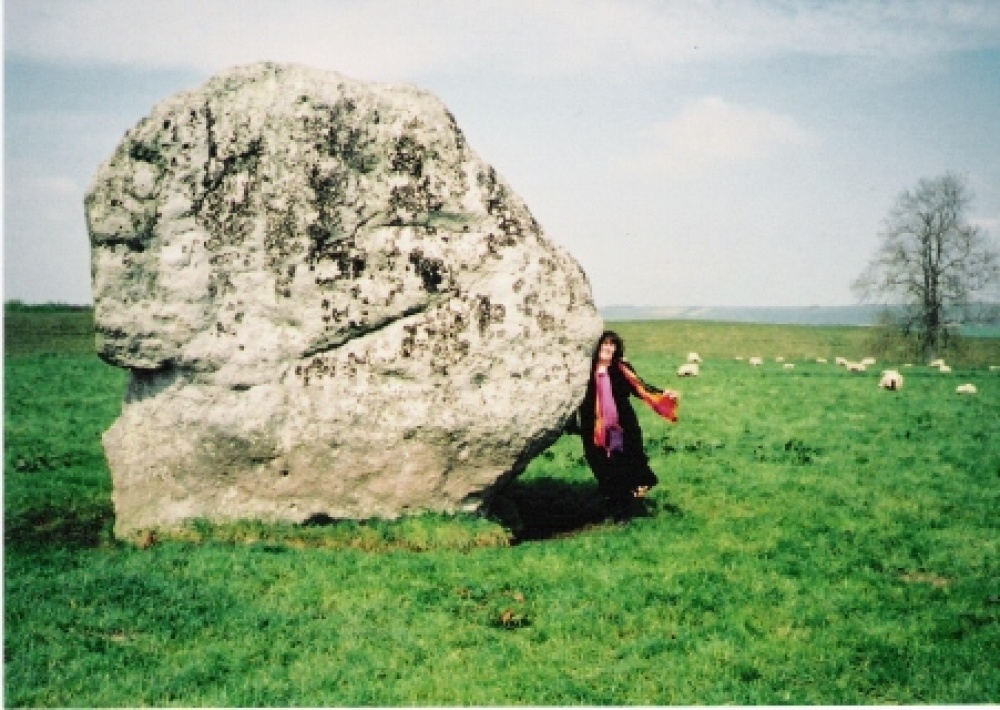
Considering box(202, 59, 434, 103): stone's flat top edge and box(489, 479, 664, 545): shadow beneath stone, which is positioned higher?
box(202, 59, 434, 103): stone's flat top edge

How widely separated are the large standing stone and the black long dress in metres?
1.39

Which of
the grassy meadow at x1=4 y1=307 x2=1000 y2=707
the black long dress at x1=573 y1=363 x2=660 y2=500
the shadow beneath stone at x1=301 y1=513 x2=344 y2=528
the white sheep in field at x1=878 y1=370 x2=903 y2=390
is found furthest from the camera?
the white sheep in field at x1=878 y1=370 x2=903 y2=390

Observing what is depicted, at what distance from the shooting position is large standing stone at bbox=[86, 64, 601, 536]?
31.5 ft

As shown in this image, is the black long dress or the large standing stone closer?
the large standing stone

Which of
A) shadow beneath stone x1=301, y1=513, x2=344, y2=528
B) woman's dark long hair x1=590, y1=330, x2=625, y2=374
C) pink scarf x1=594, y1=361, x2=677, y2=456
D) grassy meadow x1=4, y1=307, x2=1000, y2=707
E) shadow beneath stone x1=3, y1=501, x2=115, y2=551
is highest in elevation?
woman's dark long hair x1=590, y1=330, x2=625, y2=374

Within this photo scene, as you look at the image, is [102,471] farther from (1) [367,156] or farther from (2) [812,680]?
(2) [812,680]

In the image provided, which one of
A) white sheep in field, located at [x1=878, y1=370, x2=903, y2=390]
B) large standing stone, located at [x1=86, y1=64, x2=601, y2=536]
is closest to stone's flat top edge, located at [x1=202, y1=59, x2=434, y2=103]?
large standing stone, located at [x1=86, y1=64, x2=601, y2=536]

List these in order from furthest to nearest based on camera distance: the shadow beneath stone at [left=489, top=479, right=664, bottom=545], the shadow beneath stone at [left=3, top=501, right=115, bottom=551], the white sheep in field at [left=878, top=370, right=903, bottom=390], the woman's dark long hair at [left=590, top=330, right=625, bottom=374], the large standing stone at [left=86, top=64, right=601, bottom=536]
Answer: the white sheep in field at [left=878, top=370, right=903, bottom=390], the woman's dark long hair at [left=590, top=330, right=625, bottom=374], the shadow beneath stone at [left=489, top=479, right=664, bottom=545], the large standing stone at [left=86, top=64, right=601, bottom=536], the shadow beneath stone at [left=3, top=501, right=115, bottom=551]

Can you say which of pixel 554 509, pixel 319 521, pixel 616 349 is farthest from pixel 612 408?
pixel 319 521

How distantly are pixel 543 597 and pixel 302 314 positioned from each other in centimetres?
442

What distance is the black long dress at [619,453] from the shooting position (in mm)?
11094

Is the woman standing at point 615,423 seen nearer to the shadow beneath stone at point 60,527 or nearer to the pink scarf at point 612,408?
the pink scarf at point 612,408

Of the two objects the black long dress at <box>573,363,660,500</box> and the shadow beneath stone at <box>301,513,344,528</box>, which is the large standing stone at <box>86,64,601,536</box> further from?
the black long dress at <box>573,363,660,500</box>

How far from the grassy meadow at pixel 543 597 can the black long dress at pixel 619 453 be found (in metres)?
0.48
